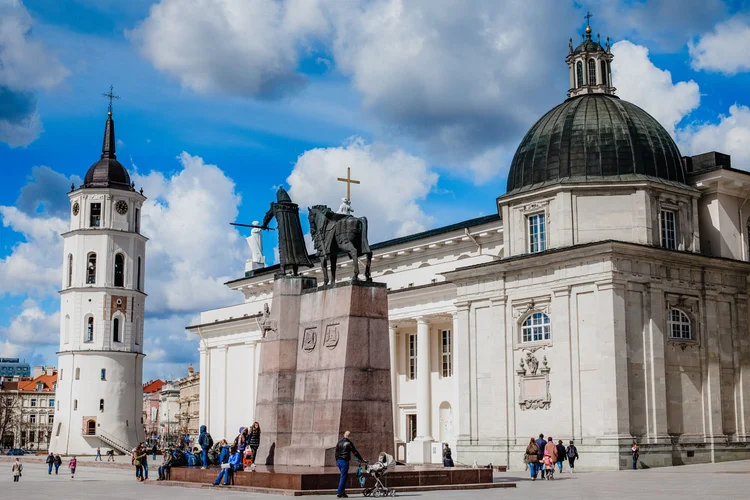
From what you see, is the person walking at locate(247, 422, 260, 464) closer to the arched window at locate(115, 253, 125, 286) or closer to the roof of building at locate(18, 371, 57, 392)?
the arched window at locate(115, 253, 125, 286)

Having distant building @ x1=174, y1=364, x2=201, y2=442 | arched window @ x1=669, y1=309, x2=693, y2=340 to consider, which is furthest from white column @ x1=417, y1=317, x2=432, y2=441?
distant building @ x1=174, y1=364, x2=201, y2=442

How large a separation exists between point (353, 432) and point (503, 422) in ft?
71.4

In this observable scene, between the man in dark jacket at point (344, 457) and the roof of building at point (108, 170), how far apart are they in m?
73.2

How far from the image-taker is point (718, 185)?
4788cm

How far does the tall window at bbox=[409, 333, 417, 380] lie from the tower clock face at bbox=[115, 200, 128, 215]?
42.0 m

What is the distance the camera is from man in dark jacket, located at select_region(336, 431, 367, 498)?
24.4m

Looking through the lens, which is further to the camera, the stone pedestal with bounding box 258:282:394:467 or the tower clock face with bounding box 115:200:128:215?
the tower clock face with bounding box 115:200:128:215

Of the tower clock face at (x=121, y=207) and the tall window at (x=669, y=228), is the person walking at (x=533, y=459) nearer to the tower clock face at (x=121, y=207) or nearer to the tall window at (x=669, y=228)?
the tall window at (x=669, y=228)

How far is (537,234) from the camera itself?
158ft

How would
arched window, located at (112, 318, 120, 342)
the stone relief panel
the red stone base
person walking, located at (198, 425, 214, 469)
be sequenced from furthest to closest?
arched window, located at (112, 318, 120, 342)
the stone relief panel
person walking, located at (198, 425, 214, 469)
the red stone base

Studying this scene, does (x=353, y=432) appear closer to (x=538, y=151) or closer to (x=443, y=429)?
(x=538, y=151)

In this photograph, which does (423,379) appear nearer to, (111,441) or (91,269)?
(111,441)

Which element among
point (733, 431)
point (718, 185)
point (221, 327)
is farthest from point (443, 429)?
point (221, 327)

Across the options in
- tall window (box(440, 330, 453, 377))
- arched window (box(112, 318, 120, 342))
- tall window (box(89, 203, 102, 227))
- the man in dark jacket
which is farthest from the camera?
tall window (box(89, 203, 102, 227))
